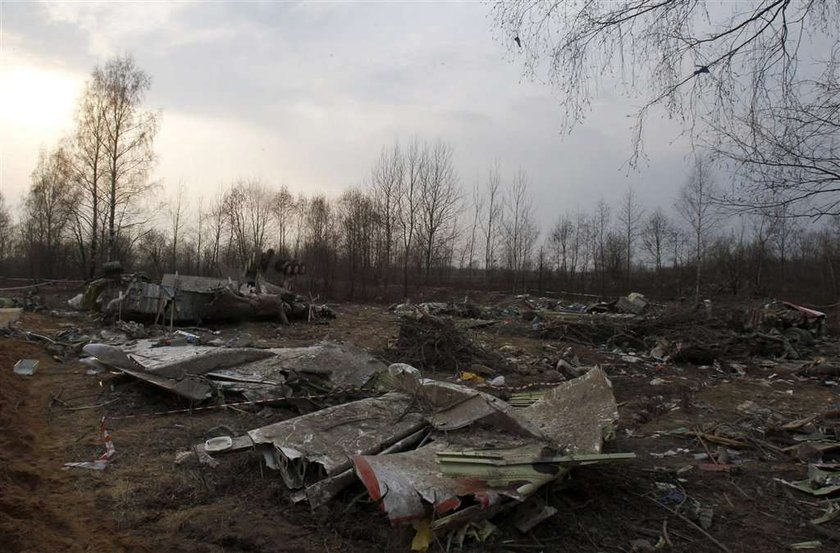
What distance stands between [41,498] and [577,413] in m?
4.57

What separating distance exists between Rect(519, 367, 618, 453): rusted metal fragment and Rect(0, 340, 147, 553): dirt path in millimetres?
3294

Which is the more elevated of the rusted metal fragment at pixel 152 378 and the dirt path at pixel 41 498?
the rusted metal fragment at pixel 152 378

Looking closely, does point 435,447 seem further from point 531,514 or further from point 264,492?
point 264,492

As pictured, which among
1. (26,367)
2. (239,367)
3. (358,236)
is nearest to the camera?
(239,367)

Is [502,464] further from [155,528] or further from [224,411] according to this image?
[224,411]

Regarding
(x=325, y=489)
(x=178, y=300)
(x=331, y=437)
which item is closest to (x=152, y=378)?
(x=331, y=437)

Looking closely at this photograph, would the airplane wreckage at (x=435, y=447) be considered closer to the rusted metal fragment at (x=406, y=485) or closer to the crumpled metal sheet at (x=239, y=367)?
the rusted metal fragment at (x=406, y=485)

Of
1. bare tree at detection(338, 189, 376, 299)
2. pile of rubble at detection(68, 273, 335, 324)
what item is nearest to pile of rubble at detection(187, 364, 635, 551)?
pile of rubble at detection(68, 273, 335, 324)

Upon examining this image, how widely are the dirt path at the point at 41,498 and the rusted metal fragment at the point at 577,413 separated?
329cm

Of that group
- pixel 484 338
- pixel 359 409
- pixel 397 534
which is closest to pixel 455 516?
pixel 397 534

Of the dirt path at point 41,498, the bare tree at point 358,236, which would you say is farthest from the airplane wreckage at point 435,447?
the bare tree at point 358,236

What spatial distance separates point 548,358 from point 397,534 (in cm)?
908

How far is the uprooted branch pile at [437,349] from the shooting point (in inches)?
409

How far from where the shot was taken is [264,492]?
4.12m
